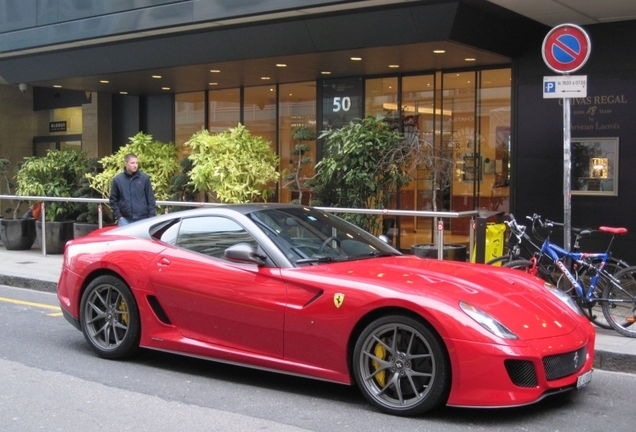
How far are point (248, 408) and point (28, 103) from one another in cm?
1948

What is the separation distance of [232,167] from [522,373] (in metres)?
9.92

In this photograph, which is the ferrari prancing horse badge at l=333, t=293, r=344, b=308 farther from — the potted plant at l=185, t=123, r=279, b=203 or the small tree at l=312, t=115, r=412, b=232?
the potted plant at l=185, t=123, r=279, b=203

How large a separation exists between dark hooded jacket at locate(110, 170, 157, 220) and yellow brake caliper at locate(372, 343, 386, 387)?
615 centimetres

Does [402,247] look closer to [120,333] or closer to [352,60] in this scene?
[352,60]

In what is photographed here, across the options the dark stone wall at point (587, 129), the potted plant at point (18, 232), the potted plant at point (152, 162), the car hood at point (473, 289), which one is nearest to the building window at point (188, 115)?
the potted plant at point (152, 162)

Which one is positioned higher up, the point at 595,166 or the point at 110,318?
the point at 595,166

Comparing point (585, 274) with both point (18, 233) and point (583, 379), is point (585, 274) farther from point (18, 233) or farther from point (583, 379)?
point (18, 233)

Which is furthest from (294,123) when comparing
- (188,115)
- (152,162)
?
(188,115)

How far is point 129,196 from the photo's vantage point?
10945 mm

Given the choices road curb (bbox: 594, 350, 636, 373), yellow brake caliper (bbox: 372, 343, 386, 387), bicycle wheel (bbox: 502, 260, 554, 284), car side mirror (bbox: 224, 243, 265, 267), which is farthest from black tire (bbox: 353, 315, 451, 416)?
bicycle wheel (bbox: 502, 260, 554, 284)

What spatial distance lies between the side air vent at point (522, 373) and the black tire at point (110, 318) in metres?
3.26

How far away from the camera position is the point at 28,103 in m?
23.0

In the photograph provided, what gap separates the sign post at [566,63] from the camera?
8.15m

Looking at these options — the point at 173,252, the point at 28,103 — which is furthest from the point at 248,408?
the point at 28,103
